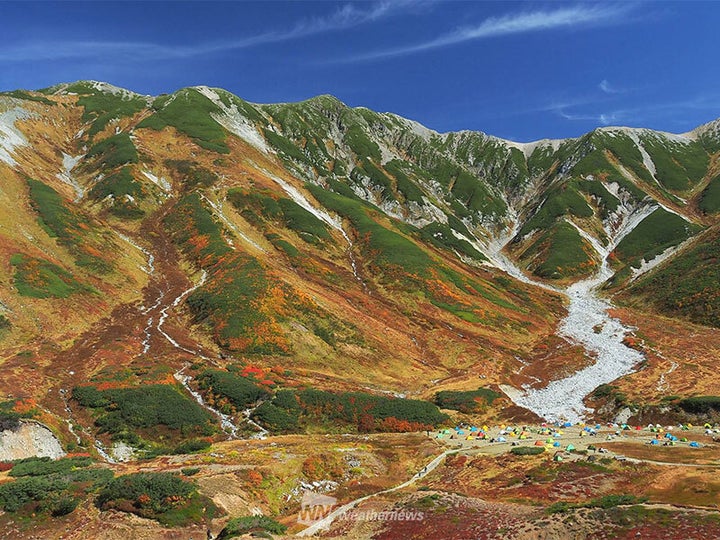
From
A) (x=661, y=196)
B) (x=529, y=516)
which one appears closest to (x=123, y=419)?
(x=529, y=516)

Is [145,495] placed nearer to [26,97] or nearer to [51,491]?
[51,491]

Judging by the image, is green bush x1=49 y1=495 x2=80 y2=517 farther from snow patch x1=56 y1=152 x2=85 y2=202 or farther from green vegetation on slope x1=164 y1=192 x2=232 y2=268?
snow patch x1=56 y1=152 x2=85 y2=202

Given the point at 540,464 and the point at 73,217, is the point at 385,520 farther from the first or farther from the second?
the point at 73,217

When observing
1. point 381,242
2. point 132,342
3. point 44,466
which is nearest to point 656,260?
point 381,242

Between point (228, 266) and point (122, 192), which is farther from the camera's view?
point (122, 192)

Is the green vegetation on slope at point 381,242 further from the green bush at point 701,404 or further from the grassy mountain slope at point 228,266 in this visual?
the green bush at point 701,404
